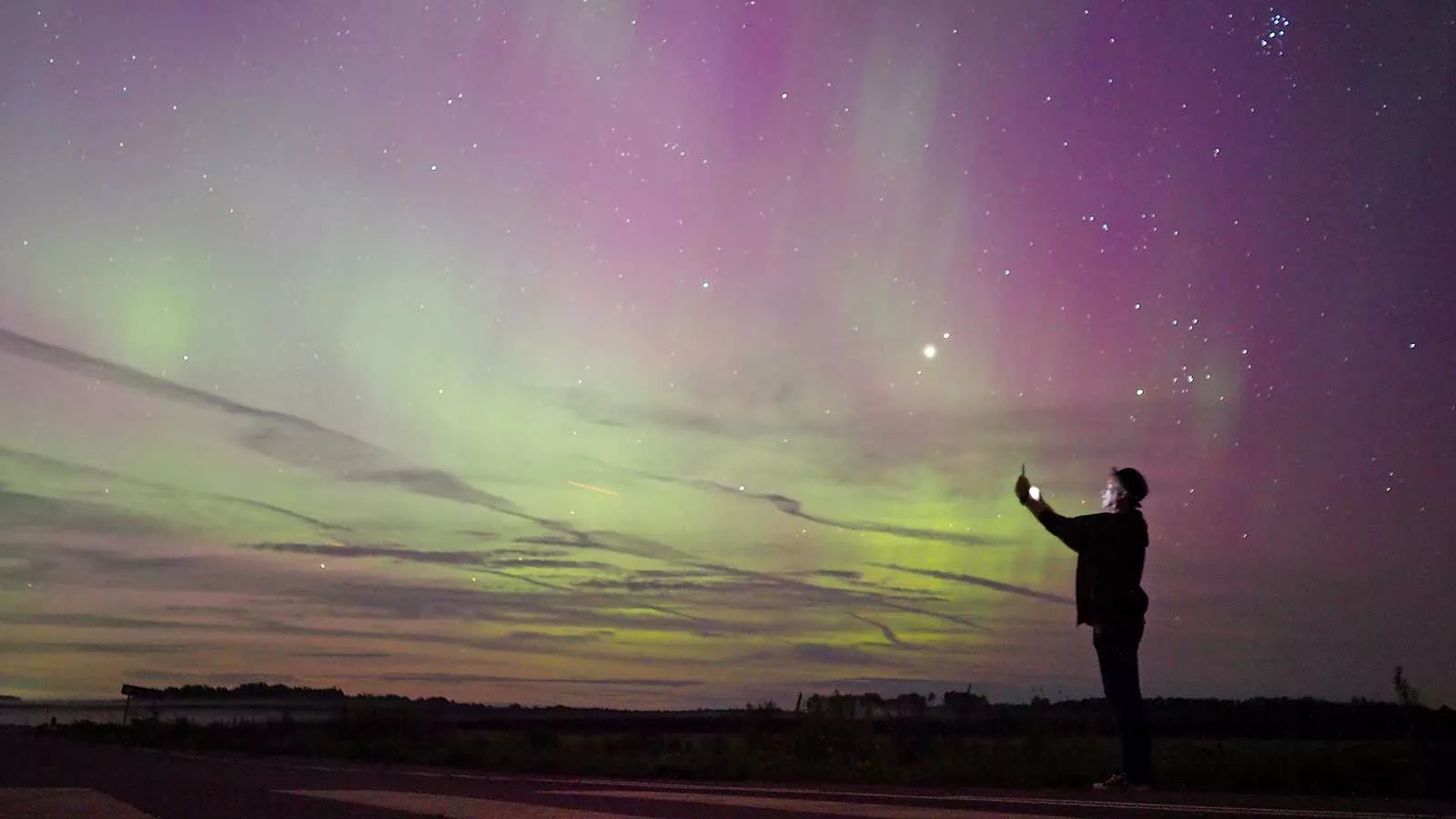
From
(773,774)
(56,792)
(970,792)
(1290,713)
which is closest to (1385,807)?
(970,792)

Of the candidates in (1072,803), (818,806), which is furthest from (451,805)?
(1072,803)

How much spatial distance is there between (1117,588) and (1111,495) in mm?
663

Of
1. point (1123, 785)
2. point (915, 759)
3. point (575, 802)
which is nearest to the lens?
point (1123, 785)

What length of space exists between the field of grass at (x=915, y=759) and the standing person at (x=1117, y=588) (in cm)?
152

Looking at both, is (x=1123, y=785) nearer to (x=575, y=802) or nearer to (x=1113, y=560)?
(x=1113, y=560)

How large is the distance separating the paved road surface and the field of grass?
177 centimetres

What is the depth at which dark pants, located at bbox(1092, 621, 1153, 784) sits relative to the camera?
8641 millimetres

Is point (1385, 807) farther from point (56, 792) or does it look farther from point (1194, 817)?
point (56, 792)

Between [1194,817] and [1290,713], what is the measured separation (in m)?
43.4

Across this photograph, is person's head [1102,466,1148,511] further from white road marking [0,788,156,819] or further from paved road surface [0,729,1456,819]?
white road marking [0,788,156,819]

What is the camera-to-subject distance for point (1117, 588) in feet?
28.4

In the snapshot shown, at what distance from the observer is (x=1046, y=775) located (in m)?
11.6

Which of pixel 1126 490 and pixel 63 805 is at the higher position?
pixel 1126 490

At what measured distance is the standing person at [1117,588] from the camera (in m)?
8.65
